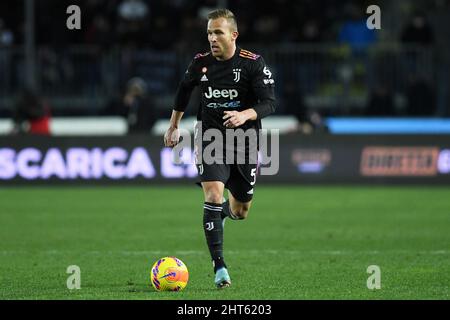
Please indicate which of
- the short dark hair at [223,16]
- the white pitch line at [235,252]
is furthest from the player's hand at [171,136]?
the white pitch line at [235,252]

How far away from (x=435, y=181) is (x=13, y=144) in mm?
7867

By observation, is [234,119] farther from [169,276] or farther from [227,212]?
[227,212]

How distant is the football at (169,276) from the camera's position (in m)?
8.48

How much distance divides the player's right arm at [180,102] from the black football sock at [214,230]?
0.73 m

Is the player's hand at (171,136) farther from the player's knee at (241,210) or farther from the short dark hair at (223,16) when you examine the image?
the short dark hair at (223,16)

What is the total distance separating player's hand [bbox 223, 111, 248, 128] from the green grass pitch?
54.0 inches

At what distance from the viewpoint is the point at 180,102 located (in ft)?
31.0

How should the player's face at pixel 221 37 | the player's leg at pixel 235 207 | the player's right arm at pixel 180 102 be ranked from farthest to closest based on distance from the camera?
1. the player's leg at pixel 235 207
2. the player's right arm at pixel 180 102
3. the player's face at pixel 221 37

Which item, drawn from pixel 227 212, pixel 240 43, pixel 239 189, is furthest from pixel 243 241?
pixel 240 43

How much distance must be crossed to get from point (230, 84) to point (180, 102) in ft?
1.86

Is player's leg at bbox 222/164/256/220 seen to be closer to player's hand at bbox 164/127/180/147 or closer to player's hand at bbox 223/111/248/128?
player's hand at bbox 164/127/180/147

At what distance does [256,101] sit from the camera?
930 cm

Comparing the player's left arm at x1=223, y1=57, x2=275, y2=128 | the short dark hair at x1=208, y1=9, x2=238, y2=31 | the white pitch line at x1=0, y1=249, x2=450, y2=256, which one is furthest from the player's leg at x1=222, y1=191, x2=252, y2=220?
the short dark hair at x1=208, y1=9, x2=238, y2=31
